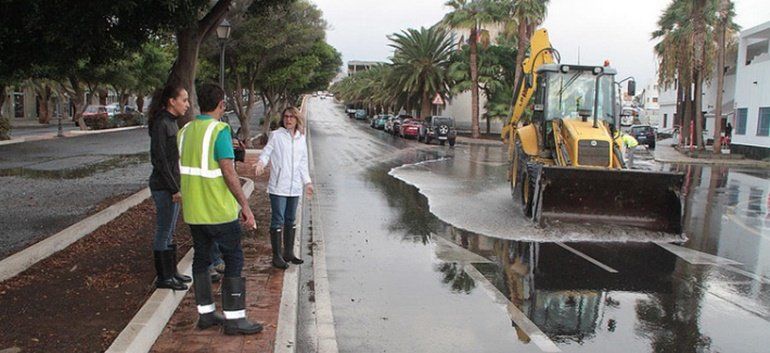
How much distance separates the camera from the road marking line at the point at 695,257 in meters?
8.53

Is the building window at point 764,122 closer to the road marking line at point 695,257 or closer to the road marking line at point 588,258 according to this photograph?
the road marking line at point 695,257

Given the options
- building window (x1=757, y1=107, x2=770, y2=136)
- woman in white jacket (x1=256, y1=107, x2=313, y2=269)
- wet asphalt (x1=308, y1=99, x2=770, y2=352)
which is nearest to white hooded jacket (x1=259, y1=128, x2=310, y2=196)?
woman in white jacket (x1=256, y1=107, x2=313, y2=269)

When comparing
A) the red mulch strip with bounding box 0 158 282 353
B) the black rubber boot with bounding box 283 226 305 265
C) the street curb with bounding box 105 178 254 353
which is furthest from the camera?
the black rubber boot with bounding box 283 226 305 265

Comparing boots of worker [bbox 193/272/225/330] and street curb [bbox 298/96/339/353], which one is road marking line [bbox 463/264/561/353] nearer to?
street curb [bbox 298/96/339/353]

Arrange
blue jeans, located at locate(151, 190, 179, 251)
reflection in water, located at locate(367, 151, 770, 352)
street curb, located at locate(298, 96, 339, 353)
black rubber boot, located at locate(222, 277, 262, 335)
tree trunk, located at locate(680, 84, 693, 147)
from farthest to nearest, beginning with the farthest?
tree trunk, located at locate(680, 84, 693, 147)
reflection in water, located at locate(367, 151, 770, 352)
blue jeans, located at locate(151, 190, 179, 251)
street curb, located at locate(298, 96, 339, 353)
black rubber boot, located at locate(222, 277, 262, 335)

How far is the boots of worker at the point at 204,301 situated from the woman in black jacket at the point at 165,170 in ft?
2.24

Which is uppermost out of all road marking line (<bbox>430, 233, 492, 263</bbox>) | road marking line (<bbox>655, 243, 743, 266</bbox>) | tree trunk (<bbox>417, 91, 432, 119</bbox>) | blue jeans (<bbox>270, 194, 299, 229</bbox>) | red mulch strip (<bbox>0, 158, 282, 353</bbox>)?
tree trunk (<bbox>417, 91, 432, 119</bbox>)

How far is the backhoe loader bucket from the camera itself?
10.2m

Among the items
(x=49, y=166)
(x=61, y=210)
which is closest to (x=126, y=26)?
(x=61, y=210)

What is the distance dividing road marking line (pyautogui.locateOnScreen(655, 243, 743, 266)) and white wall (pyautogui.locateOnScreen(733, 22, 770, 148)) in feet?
86.2

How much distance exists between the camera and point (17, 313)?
16.3 ft

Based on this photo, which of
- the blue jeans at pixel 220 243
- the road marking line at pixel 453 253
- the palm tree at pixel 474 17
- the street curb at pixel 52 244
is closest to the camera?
the blue jeans at pixel 220 243

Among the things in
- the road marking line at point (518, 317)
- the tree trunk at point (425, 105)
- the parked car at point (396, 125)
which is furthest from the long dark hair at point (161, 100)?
the tree trunk at point (425, 105)

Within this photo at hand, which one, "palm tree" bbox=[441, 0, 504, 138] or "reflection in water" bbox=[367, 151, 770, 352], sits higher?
"palm tree" bbox=[441, 0, 504, 138]
